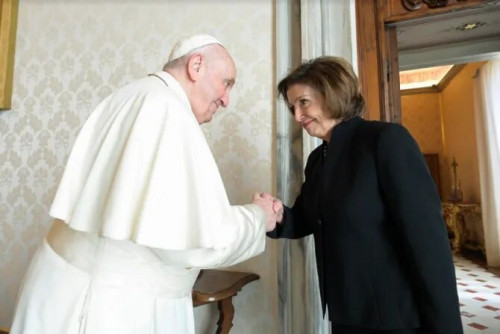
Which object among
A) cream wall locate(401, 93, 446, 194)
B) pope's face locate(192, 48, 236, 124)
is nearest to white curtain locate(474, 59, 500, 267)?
cream wall locate(401, 93, 446, 194)

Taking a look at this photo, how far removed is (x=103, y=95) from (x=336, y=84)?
1.80 metres

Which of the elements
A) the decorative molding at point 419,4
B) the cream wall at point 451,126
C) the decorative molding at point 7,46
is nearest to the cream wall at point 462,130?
the cream wall at point 451,126

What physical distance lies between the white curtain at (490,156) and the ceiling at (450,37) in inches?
118

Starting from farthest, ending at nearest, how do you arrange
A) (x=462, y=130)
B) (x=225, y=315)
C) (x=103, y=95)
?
1. (x=462, y=130)
2. (x=103, y=95)
3. (x=225, y=315)

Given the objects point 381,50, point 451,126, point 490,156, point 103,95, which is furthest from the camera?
point 451,126

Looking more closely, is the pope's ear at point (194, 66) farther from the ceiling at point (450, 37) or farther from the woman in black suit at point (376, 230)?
the ceiling at point (450, 37)

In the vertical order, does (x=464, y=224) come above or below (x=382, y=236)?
below

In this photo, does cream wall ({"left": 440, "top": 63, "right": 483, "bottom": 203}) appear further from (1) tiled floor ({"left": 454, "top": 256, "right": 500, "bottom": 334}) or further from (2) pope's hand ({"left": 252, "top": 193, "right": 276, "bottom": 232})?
(2) pope's hand ({"left": 252, "top": 193, "right": 276, "bottom": 232})

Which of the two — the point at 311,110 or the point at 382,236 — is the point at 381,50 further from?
the point at 382,236

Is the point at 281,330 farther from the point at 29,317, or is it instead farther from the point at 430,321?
the point at 29,317

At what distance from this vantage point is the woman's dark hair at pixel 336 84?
1.19 meters

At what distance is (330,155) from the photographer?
1.14 meters

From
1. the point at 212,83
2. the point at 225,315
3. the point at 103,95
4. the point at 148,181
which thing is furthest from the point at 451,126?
the point at 148,181

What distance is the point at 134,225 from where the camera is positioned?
0.82m
